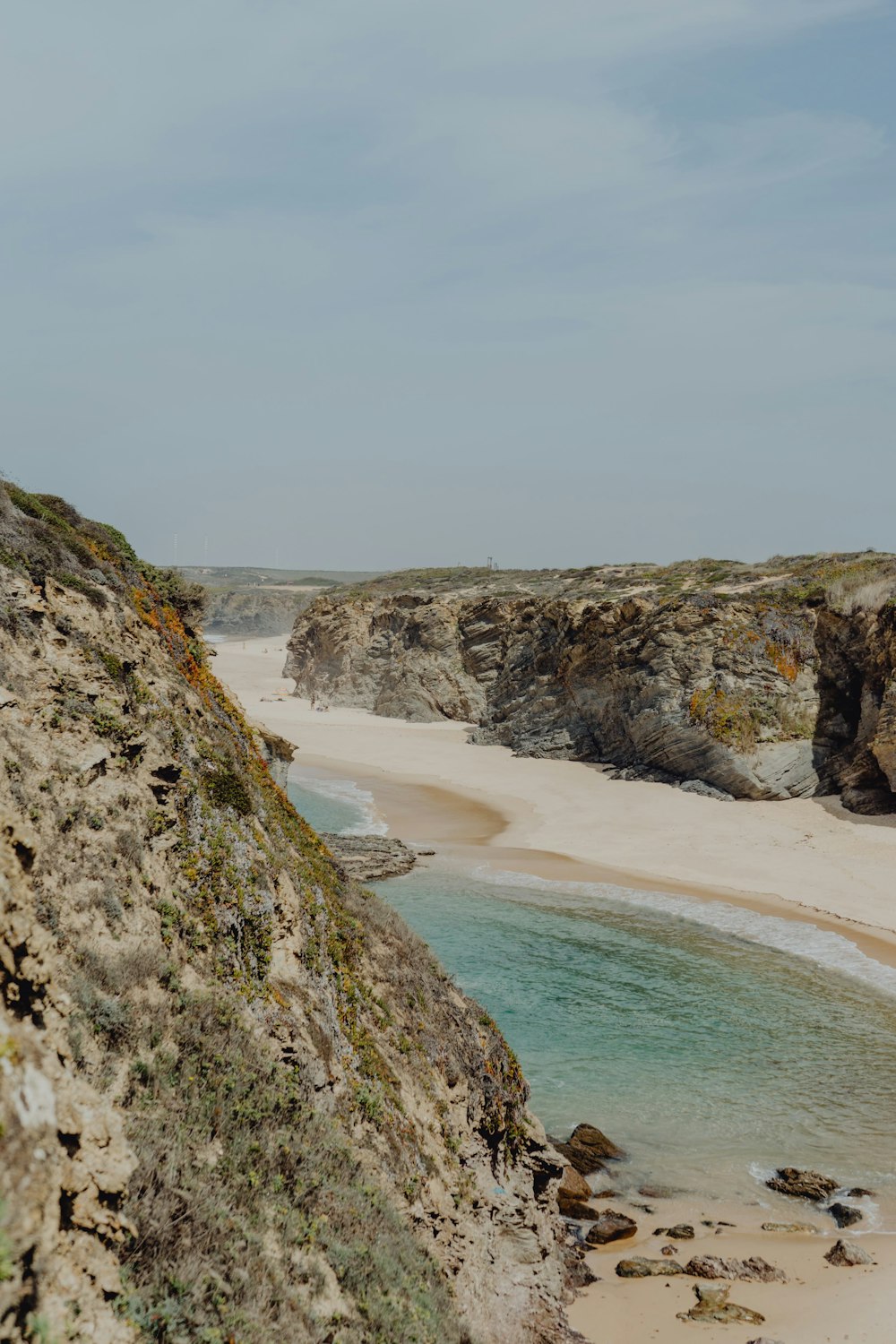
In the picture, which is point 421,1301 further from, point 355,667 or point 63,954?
point 355,667

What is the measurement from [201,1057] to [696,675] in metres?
35.0

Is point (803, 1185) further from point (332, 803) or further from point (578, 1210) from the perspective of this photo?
point (332, 803)

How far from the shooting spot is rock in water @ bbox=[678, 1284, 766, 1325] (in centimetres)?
959

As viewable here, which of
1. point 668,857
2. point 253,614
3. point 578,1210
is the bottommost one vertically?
point 578,1210

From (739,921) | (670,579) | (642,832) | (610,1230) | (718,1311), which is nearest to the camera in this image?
(718,1311)

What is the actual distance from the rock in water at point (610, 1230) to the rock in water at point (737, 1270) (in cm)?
97

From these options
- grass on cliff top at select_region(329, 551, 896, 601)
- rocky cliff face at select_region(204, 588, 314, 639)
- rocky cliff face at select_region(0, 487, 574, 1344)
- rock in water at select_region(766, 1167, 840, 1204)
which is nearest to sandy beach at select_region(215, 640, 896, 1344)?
rock in water at select_region(766, 1167, 840, 1204)

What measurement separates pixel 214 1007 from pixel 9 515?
22.3ft

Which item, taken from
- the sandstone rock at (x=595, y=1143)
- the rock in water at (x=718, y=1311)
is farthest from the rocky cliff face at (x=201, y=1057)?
the sandstone rock at (x=595, y=1143)

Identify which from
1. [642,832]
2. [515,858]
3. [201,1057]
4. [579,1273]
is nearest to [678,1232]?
[579,1273]

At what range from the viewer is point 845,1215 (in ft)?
39.0

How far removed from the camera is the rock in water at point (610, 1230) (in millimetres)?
Answer: 11484

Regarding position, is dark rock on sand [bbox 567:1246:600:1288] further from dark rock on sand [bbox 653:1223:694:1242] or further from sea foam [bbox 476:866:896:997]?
sea foam [bbox 476:866:896:997]

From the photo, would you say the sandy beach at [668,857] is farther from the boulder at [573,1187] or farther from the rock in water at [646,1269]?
the boulder at [573,1187]
